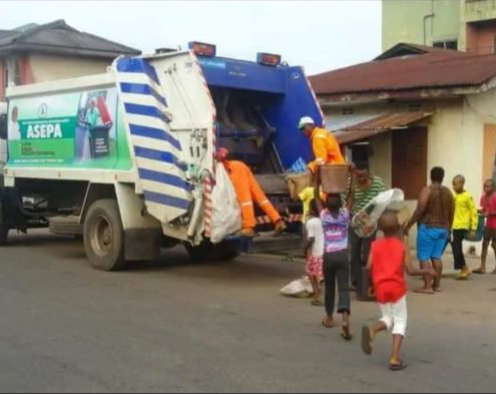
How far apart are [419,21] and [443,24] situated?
1.74 meters

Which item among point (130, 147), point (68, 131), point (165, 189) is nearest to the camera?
point (165, 189)

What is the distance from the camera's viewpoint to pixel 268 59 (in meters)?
11.3

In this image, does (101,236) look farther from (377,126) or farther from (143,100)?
(377,126)

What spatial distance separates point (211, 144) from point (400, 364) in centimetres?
445

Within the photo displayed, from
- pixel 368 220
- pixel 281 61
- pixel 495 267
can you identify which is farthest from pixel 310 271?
pixel 495 267

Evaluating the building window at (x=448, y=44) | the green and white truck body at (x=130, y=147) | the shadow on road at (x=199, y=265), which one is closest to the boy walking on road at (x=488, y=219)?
the shadow on road at (x=199, y=265)

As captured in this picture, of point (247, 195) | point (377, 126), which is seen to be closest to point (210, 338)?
point (247, 195)

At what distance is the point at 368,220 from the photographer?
31.4 ft

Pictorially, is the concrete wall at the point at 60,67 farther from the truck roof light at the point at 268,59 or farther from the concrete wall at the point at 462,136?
the truck roof light at the point at 268,59

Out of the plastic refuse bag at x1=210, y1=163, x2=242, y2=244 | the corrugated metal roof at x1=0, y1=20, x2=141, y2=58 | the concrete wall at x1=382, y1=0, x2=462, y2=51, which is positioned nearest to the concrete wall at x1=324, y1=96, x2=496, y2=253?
the plastic refuse bag at x1=210, y1=163, x2=242, y2=244

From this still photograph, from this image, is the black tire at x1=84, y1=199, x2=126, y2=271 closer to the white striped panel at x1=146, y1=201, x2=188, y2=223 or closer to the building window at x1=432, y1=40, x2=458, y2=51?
the white striped panel at x1=146, y1=201, x2=188, y2=223

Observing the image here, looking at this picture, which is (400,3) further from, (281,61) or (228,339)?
(228,339)

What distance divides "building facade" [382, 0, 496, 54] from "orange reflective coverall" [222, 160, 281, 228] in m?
25.4

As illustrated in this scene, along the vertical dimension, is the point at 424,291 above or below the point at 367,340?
below
